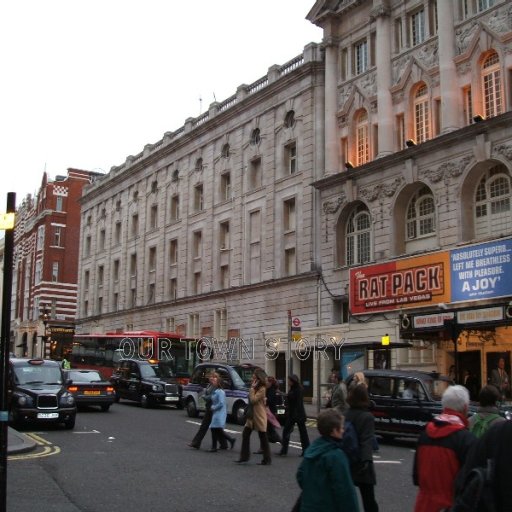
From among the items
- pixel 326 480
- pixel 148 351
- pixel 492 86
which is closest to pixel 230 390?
pixel 148 351

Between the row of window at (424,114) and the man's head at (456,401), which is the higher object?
the row of window at (424,114)

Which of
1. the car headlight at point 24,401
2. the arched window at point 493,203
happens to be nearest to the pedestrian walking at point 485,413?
the car headlight at point 24,401

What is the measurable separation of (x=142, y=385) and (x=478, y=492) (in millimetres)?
26186

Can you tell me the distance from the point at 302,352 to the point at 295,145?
35.9 ft

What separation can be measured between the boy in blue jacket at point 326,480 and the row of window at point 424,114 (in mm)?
24224

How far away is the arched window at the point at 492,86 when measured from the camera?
27.3 metres

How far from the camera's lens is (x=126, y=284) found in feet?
180

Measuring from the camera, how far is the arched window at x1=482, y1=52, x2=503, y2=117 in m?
27.3

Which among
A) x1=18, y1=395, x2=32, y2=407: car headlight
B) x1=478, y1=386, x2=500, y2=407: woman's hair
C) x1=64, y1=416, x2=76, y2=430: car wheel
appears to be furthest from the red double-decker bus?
x1=478, y1=386, x2=500, y2=407: woman's hair

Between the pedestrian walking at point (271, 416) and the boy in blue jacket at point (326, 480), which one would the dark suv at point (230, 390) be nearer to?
the pedestrian walking at point (271, 416)

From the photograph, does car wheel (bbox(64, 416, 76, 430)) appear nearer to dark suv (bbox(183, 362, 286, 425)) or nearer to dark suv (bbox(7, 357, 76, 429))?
dark suv (bbox(7, 357, 76, 429))

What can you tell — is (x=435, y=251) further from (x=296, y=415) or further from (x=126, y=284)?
(x=126, y=284)

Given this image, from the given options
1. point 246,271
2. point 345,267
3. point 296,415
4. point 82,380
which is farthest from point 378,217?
point 296,415

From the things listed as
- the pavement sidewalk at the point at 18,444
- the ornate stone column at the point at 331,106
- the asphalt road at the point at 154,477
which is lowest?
the asphalt road at the point at 154,477
